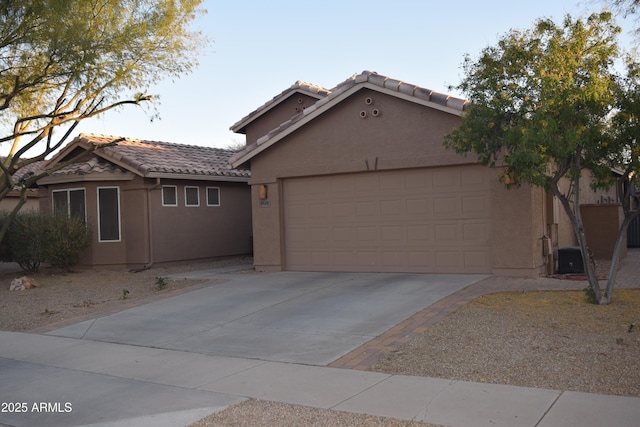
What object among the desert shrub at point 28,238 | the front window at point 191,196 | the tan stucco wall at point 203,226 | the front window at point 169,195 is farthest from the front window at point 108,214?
the front window at point 191,196

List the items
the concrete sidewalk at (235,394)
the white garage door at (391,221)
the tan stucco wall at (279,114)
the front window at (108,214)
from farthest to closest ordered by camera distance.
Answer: the tan stucco wall at (279,114) → the front window at (108,214) → the white garage door at (391,221) → the concrete sidewalk at (235,394)

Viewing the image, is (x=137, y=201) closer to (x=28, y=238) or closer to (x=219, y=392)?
(x=28, y=238)

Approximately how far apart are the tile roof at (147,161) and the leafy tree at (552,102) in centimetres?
1082

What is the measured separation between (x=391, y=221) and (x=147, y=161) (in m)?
8.14

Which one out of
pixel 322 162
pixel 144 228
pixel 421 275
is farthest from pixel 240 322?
pixel 144 228

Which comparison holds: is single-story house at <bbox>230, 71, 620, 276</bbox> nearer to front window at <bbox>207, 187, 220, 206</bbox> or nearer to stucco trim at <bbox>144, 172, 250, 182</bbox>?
stucco trim at <bbox>144, 172, 250, 182</bbox>

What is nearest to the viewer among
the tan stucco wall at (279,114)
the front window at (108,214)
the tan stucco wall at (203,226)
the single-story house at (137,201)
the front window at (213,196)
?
the single-story house at (137,201)

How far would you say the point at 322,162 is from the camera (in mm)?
15219

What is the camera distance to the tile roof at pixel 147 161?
720 inches

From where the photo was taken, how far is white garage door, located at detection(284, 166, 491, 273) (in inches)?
527

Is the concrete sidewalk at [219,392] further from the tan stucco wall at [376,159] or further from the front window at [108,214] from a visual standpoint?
the front window at [108,214]

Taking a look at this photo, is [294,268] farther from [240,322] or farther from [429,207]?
[240,322]

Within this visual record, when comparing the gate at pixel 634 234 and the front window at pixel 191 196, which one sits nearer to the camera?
the front window at pixel 191 196

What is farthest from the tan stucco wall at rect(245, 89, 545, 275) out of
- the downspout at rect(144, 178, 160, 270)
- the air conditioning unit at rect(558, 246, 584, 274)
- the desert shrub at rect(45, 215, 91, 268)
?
the desert shrub at rect(45, 215, 91, 268)
